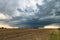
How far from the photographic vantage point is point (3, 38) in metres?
3.93

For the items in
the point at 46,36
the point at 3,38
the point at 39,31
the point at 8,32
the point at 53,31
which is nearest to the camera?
the point at 3,38

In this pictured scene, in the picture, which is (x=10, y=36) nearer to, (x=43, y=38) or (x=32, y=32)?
(x=32, y=32)

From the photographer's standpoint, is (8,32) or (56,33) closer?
A: (8,32)

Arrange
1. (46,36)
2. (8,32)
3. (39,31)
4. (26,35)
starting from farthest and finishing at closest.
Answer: (46,36), (39,31), (26,35), (8,32)

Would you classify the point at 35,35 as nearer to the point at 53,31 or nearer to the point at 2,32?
the point at 2,32

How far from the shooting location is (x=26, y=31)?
4.86 m

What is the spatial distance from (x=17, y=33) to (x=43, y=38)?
1.10m

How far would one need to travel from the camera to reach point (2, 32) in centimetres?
410

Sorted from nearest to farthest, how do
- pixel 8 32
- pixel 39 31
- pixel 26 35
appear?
pixel 8 32 < pixel 26 35 < pixel 39 31

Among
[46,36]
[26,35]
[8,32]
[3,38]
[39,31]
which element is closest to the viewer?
[3,38]

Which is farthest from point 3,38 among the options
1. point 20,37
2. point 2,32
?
point 20,37

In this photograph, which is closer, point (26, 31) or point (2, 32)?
point (2, 32)

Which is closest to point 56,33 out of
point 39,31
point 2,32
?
point 39,31

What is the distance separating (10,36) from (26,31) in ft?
2.56
